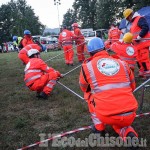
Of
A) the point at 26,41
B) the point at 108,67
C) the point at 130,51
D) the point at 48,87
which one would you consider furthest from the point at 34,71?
the point at 26,41

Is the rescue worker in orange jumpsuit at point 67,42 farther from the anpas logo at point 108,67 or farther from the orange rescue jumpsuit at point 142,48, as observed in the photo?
the anpas logo at point 108,67

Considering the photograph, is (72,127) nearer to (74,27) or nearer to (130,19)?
(130,19)

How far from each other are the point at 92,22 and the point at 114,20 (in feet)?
48.8

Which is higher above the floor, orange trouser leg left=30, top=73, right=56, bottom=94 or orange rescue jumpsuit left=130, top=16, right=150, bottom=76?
orange rescue jumpsuit left=130, top=16, right=150, bottom=76

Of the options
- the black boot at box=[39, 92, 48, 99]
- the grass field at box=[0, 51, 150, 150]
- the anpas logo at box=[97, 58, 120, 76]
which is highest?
the anpas logo at box=[97, 58, 120, 76]

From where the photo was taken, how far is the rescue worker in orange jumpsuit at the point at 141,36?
312 inches

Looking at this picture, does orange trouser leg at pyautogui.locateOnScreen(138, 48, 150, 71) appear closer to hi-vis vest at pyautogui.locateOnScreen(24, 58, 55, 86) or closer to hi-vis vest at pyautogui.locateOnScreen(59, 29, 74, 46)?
hi-vis vest at pyautogui.locateOnScreen(24, 58, 55, 86)

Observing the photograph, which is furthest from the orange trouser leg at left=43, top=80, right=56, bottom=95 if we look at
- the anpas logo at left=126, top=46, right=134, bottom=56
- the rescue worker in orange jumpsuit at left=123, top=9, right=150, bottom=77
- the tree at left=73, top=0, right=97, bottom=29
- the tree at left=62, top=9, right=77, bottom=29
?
the tree at left=62, top=9, right=77, bottom=29

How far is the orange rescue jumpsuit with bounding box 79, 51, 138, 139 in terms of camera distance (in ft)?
12.7

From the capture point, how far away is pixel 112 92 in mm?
3922

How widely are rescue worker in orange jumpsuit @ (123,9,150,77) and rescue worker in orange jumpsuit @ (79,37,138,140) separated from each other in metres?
4.03

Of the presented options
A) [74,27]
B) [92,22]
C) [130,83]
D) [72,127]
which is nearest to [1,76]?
[74,27]

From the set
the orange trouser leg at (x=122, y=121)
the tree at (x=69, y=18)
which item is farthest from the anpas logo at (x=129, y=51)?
the tree at (x=69, y=18)

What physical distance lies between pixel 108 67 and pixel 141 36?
4.26 m
